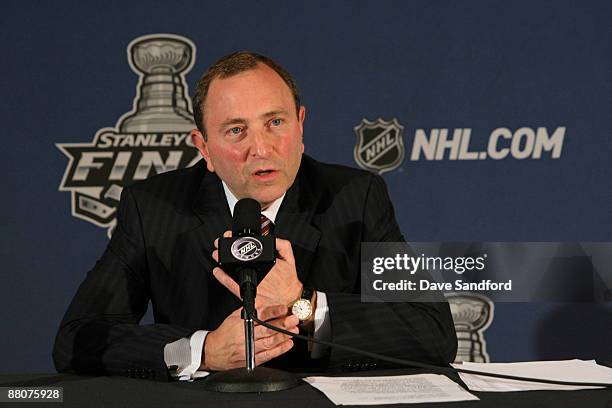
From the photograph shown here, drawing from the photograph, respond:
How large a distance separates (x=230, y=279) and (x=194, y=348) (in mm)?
196

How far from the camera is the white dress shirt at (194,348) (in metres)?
1.76

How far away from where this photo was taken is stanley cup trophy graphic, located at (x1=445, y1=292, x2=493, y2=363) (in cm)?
336

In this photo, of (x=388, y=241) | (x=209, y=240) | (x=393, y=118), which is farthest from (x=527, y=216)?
(x=209, y=240)

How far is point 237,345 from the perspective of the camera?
1.76 metres

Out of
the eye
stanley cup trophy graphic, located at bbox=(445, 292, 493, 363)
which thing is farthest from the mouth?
stanley cup trophy graphic, located at bbox=(445, 292, 493, 363)

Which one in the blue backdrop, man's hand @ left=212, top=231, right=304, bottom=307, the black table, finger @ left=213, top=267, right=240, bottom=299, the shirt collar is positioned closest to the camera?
the black table

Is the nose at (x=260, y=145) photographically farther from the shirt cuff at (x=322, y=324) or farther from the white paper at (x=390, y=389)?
the white paper at (x=390, y=389)

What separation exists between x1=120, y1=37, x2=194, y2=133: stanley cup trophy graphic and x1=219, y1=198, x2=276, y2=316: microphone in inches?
79.7

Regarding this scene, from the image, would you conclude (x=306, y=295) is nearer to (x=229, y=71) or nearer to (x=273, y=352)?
(x=273, y=352)

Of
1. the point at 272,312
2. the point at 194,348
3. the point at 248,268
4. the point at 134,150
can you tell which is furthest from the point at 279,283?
the point at 134,150

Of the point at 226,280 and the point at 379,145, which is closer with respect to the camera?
the point at 226,280

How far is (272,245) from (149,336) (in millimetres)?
561

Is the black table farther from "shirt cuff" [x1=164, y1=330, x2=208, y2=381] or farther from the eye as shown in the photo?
the eye

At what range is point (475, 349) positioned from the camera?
11.1ft
